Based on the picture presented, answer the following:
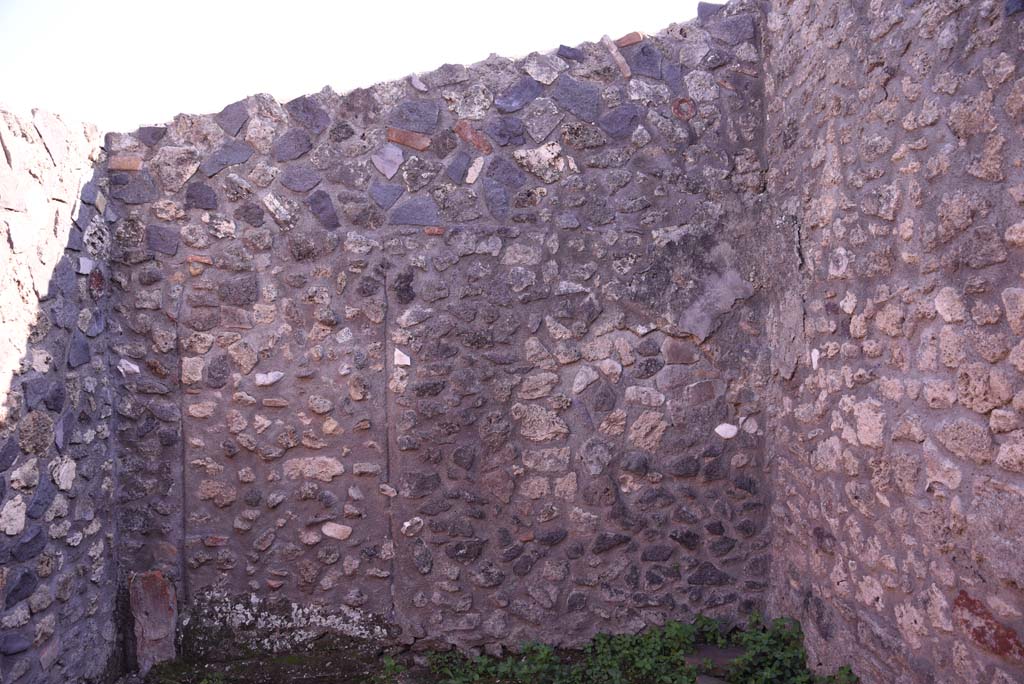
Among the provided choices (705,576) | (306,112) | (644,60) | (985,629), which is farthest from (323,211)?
(985,629)

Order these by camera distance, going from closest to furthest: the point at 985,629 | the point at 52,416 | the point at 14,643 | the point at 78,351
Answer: the point at 985,629, the point at 14,643, the point at 52,416, the point at 78,351

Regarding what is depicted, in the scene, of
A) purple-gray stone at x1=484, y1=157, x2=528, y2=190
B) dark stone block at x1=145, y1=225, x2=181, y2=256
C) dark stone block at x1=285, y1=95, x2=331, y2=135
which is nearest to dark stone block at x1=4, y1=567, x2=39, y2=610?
dark stone block at x1=145, y1=225, x2=181, y2=256

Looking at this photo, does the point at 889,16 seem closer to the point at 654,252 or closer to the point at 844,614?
the point at 654,252

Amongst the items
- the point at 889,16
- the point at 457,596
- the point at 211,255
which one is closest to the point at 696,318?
the point at 889,16

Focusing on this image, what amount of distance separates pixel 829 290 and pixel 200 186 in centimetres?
264

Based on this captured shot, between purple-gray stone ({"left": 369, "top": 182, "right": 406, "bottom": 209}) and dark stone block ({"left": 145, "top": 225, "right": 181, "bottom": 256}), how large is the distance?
0.86m

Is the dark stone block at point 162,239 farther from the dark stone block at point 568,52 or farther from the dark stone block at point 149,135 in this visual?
the dark stone block at point 568,52

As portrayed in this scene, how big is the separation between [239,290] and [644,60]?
2062 mm

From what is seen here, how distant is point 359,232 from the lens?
140 inches

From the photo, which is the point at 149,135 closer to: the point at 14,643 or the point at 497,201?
the point at 497,201

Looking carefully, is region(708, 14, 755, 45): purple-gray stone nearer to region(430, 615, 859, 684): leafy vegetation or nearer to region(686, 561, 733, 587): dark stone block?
region(686, 561, 733, 587): dark stone block

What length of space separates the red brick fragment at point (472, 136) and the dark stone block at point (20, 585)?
2.38 metres

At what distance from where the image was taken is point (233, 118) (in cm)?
356

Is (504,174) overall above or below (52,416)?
above
